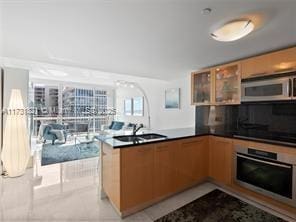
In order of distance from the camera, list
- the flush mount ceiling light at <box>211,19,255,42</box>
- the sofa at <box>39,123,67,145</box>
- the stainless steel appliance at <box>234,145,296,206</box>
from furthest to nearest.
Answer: the sofa at <box>39,123,67,145</box> → the stainless steel appliance at <box>234,145,296,206</box> → the flush mount ceiling light at <box>211,19,255,42</box>

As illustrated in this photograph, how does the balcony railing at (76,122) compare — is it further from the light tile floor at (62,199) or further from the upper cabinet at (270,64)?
the upper cabinet at (270,64)

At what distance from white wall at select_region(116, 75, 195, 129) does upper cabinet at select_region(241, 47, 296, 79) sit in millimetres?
1681

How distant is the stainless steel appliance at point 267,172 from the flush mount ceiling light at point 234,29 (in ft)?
4.63

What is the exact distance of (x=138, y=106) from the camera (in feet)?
20.7

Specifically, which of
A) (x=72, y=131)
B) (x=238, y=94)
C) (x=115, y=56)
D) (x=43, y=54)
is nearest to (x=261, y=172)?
(x=238, y=94)

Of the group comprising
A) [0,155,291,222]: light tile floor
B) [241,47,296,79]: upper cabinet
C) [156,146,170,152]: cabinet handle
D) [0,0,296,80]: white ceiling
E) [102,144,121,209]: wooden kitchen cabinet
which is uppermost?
[0,0,296,80]: white ceiling

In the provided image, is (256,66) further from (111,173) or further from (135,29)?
(111,173)

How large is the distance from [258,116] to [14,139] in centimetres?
392

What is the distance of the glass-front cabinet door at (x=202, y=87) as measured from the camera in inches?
120

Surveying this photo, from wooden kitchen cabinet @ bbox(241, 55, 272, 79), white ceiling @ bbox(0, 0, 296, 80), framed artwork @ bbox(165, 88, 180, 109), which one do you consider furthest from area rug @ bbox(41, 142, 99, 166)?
wooden kitchen cabinet @ bbox(241, 55, 272, 79)

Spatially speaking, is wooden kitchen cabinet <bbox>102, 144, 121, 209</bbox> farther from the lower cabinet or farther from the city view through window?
the city view through window

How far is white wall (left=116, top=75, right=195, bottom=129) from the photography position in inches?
166

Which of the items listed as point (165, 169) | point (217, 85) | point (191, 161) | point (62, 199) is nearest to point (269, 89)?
point (217, 85)

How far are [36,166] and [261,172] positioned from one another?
12.9 feet
